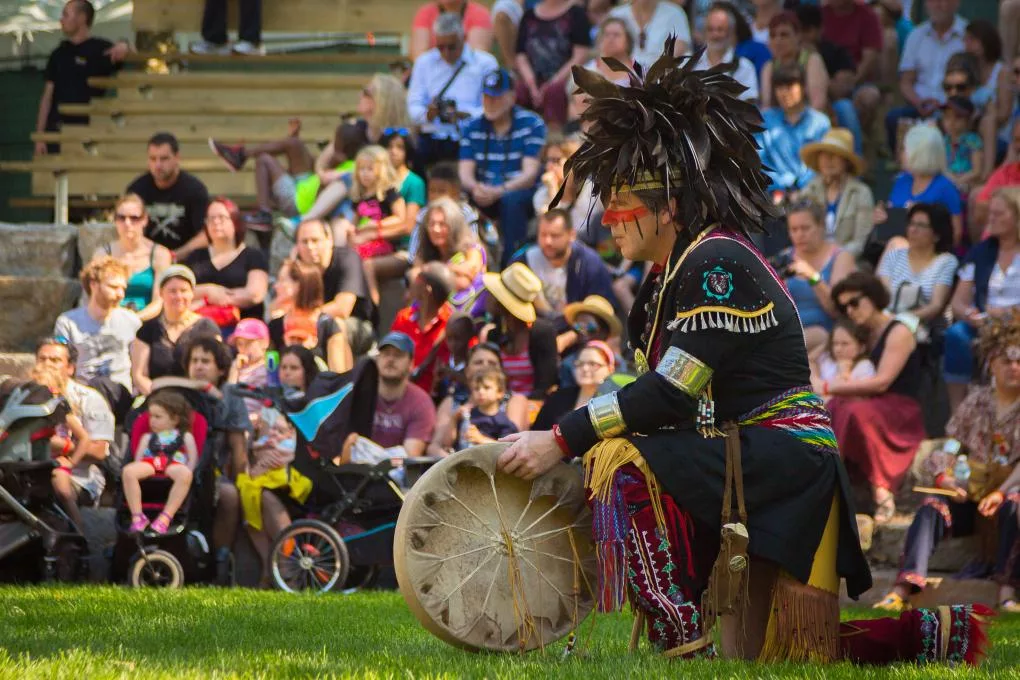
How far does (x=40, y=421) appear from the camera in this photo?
9.38 meters

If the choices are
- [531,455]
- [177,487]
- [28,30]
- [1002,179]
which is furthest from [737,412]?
[28,30]

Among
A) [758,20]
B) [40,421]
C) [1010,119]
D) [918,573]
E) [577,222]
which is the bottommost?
[918,573]

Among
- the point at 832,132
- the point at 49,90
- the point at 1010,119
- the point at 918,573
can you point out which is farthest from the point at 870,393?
the point at 49,90

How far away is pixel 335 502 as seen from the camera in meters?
9.95

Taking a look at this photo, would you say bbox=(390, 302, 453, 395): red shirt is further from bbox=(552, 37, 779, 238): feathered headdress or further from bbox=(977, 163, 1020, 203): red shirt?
bbox=(552, 37, 779, 238): feathered headdress

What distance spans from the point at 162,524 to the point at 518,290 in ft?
9.36

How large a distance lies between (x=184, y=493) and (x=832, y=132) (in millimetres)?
5804

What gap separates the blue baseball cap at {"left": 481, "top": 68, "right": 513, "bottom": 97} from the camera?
1355 cm

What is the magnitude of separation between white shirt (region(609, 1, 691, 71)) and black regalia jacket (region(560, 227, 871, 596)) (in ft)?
28.3

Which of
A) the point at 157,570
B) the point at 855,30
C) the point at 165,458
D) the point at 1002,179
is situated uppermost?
the point at 855,30

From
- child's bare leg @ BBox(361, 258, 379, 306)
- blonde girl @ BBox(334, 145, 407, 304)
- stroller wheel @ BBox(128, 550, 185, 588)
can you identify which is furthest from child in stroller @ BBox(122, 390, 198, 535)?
blonde girl @ BBox(334, 145, 407, 304)

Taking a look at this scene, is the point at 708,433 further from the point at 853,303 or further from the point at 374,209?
the point at 374,209

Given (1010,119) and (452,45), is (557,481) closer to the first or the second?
(1010,119)

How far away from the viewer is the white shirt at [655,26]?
1377cm
